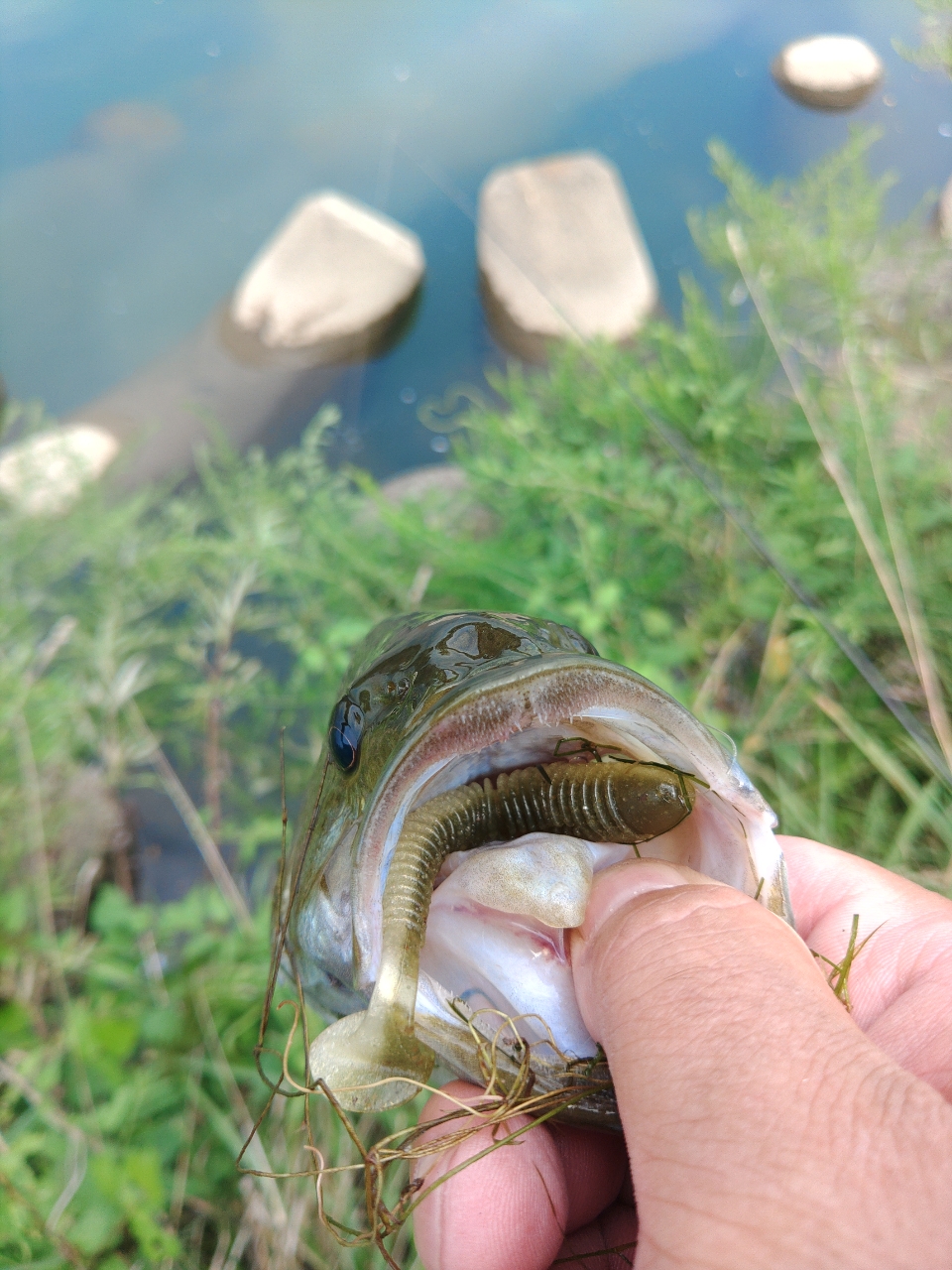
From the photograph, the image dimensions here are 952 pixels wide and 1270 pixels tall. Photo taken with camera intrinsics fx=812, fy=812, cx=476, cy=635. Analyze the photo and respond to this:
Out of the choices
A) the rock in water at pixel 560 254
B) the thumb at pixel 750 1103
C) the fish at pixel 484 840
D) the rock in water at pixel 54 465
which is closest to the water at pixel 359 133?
the rock in water at pixel 560 254

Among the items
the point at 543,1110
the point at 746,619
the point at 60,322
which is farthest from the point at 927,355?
the point at 60,322

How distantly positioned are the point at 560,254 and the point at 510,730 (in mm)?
5375

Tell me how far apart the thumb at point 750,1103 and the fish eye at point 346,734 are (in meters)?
0.42

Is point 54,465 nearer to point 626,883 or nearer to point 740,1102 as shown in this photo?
point 626,883

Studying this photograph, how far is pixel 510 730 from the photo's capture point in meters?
0.91

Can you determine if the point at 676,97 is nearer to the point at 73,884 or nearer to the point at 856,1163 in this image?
the point at 73,884

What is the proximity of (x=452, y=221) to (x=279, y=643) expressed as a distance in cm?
389

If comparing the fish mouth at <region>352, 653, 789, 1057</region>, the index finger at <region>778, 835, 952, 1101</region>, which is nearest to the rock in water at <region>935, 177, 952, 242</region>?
the index finger at <region>778, 835, 952, 1101</region>

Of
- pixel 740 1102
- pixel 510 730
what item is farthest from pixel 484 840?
pixel 740 1102

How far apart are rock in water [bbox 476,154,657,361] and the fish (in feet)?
14.4

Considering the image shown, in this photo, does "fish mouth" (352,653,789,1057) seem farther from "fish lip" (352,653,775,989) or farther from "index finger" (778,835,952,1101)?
"index finger" (778,835,952,1101)

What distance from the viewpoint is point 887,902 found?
140 centimetres

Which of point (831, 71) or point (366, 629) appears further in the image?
point (831, 71)

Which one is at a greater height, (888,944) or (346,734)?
(346,734)
